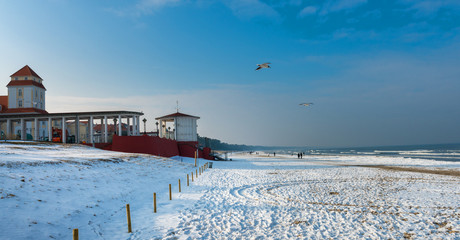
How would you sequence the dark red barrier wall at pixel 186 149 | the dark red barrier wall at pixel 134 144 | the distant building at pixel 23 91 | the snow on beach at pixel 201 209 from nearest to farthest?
the snow on beach at pixel 201 209
the dark red barrier wall at pixel 134 144
the dark red barrier wall at pixel 186 149
the distant building at pixel 23 91

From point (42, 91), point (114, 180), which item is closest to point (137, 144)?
point (114, 180)

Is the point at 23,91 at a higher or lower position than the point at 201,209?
higher

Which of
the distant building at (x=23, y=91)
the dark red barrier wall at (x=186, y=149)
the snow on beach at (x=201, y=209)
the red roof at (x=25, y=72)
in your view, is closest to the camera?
the snow on beach at (x=201, y=209)

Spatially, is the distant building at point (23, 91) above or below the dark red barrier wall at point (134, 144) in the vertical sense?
above

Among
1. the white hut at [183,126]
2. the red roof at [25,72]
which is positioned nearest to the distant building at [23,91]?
the red roof at [25,72]

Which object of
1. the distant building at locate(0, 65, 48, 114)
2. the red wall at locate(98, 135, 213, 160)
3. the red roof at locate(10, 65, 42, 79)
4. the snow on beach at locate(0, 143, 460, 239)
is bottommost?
the snow on beach at locate(0, 143, 460, 239)

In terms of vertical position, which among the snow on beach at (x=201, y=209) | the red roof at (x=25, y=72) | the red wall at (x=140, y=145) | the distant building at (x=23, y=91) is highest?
the red roof at (x=25, y=72)

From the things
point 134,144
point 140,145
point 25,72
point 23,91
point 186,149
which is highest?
point 25,72

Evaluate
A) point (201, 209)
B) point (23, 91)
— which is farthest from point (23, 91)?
point (201, 209)

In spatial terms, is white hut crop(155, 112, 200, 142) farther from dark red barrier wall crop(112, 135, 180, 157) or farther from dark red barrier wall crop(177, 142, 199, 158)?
dark red barrier wall crop(112, 135, 180, 157)

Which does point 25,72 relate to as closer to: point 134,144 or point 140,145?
point 134,144

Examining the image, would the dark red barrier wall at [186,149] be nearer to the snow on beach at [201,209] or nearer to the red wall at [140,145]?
the red wall at [140,145]

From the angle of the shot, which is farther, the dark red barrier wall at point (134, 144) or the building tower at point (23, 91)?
the building tower at point (23, 91)

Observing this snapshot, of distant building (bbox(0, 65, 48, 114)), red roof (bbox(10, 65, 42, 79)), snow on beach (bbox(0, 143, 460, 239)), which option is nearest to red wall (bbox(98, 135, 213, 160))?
snow on beach (bbox(0, 143, 460, 239))
